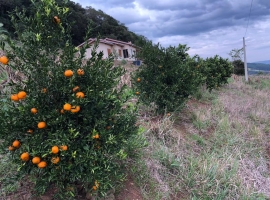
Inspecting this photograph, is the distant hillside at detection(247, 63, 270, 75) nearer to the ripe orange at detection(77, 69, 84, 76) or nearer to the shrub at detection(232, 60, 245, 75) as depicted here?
the shrub at detection(232, 60, 245, 75)

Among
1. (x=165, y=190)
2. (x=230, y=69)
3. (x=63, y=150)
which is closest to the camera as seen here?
(x=63, y=150)

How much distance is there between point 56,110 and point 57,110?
0.02 meters

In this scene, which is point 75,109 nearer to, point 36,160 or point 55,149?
point 55,149

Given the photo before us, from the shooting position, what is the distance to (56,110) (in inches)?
75.0

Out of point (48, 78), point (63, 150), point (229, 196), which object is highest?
point (48, 78)

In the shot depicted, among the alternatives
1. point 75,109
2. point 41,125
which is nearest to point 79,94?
point 75,109

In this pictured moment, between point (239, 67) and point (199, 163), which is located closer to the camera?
point (199, 163)

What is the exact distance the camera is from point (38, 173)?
6.81 ft

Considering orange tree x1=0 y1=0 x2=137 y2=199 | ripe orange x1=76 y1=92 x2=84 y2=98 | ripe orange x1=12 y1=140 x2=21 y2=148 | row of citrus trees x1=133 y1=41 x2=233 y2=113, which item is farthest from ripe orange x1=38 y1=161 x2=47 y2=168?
row of citrus trees x1=133 y1=41 x2=233 y2=113

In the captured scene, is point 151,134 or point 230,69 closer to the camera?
point 151,134

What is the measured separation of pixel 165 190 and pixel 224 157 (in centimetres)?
128

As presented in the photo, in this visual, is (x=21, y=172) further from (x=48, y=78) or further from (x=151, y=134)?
(x=151, y=134)

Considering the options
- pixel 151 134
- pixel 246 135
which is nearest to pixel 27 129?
pixel 151 134

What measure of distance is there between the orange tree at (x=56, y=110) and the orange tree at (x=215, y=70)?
861cm
